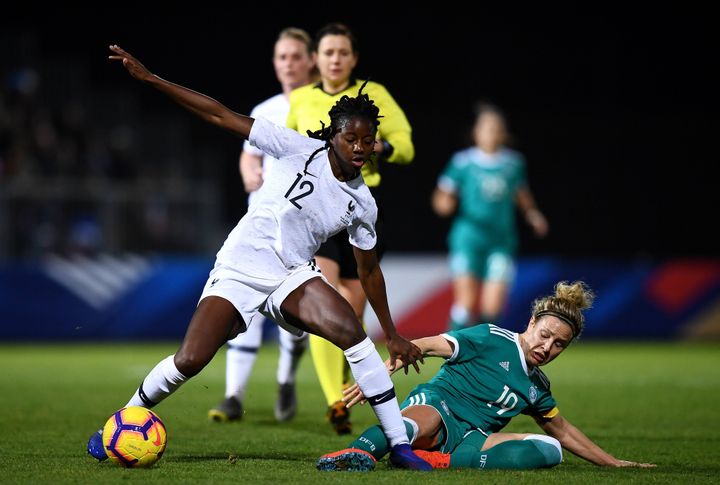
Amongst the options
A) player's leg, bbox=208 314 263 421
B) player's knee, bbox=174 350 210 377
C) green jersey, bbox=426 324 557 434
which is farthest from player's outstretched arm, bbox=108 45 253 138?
player's leg, bbox=208 314 263 421

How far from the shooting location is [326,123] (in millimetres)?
6824

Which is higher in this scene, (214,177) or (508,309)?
(214,177)

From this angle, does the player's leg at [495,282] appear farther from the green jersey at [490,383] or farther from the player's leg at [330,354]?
the green jersey at [490,383]

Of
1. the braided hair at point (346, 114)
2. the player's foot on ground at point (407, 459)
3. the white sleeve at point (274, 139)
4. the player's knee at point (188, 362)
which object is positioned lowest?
the player's foot on ground at point (407, 459)

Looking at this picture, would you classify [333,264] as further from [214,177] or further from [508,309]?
[214,177]

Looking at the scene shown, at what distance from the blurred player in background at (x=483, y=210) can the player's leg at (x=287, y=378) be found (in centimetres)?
438

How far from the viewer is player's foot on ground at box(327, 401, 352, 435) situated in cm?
644

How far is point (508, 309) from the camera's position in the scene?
1616 centimetres

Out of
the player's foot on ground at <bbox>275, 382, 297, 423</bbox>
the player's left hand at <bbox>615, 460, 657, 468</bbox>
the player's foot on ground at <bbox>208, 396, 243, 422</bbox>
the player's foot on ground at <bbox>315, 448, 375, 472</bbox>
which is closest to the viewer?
the player's foot on ground at <bbox>315, 448, 375, 472</bbox>

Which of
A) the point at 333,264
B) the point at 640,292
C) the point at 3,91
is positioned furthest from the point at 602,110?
the point at 333,264

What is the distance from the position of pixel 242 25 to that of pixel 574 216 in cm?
748

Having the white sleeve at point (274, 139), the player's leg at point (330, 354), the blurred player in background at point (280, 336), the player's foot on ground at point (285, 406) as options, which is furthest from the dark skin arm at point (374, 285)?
the player's foot on ground at point (285, 406)

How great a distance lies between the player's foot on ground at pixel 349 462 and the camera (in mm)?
4922

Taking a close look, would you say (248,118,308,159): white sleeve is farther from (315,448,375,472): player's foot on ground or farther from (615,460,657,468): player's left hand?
(615,460,657,468): player's left hand
